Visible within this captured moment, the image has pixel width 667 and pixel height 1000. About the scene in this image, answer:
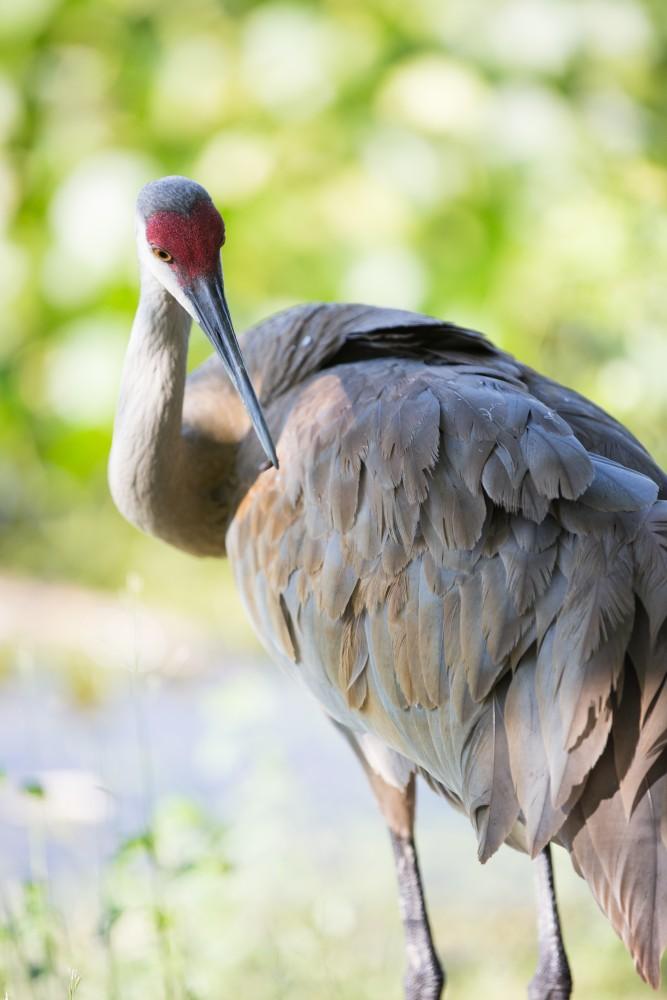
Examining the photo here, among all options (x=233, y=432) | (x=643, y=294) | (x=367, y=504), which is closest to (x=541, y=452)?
(x=367, y=504)

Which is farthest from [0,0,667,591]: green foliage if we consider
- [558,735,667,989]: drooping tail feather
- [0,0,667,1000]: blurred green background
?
[558,735,667,989]: drooping tail feather

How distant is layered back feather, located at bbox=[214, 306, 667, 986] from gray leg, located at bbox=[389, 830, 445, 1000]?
0.25 metres

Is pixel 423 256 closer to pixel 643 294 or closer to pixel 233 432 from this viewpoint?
pixel 643 294

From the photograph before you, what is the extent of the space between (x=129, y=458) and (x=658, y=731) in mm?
1228

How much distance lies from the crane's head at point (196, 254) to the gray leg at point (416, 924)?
840 millimetres

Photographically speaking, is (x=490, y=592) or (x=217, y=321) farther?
(x=217, y=321)

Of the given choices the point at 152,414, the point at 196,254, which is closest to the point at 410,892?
the point at 152,414

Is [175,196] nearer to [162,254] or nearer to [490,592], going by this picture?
[162,254]

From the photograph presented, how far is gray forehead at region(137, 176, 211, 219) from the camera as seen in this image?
255cm

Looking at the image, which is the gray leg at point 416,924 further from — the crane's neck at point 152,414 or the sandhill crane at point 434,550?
the crane's neck at point 152,414

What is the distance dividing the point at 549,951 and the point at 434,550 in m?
0.82

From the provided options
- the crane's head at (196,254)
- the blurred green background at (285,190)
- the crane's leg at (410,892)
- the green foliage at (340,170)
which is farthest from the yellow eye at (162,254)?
the green foliage at (340,170)

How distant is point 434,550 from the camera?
7.82 ft

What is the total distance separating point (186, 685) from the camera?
16.8 feet
